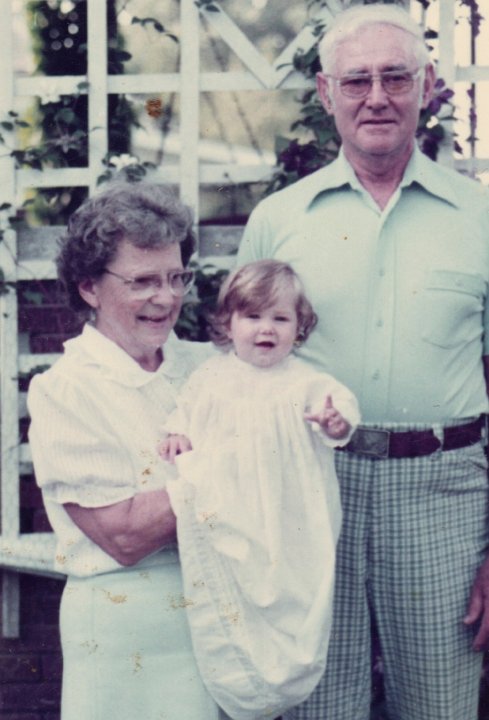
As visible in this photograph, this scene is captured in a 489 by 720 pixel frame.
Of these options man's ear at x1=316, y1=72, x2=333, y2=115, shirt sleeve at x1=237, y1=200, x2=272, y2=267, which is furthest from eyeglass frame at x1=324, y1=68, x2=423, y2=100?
shirt sleeve at x1=237, y1=200, x2=272, y2=267

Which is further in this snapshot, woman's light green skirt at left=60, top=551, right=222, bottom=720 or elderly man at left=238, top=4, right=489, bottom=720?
elderly man at left=238, top=4, right=489, bottom=720

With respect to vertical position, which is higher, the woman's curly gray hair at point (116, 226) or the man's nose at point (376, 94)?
the man's nose at point (376, 94)

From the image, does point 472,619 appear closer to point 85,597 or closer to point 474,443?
point 474,443

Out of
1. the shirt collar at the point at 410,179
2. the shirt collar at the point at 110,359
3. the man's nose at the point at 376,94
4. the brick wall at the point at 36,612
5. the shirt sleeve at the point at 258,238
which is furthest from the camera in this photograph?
the brick wall at the point at 36,612

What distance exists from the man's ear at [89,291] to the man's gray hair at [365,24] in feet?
2.84

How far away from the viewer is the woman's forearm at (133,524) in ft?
8.16

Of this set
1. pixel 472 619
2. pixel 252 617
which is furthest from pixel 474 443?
pixel 252 617

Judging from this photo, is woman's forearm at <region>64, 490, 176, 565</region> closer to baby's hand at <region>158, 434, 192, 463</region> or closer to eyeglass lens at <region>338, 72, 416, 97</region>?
baby's hand at <region>158, 434, 192, 463</region>

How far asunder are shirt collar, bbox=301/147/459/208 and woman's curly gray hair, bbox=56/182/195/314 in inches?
18.7

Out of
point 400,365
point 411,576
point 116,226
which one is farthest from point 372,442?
point 116,226

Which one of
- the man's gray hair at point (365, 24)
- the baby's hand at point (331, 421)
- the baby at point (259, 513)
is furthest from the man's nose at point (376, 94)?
the baby's hand at point (331, 421)

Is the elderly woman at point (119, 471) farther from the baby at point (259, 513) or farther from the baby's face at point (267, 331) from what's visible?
the baby's face at point (267, 331)

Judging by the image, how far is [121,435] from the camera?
99.7 inches

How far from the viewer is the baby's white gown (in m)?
2.48
